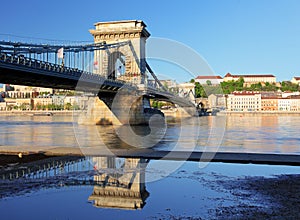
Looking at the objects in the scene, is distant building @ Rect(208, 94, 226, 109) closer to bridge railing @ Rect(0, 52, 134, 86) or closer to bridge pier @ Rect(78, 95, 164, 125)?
bridge pier @ Rect(78, 95, 164, 125)

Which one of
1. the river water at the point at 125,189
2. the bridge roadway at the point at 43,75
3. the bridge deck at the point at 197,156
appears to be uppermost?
the bridge roadway at the point at 43,75

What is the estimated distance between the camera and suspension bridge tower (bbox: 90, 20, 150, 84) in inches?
1628

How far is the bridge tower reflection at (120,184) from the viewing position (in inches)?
280

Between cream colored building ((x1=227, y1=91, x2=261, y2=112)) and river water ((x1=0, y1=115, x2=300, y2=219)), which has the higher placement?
cream colored building ((x1=227, y1=91, x2=261, y2=112))

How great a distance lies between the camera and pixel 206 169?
10.6 m

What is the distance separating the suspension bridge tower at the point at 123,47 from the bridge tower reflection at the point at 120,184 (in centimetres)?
2940

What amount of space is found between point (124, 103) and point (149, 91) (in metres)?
2.83

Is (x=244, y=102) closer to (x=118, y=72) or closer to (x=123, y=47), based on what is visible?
(x=118, y=72)

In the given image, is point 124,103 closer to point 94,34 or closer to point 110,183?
point 94,34

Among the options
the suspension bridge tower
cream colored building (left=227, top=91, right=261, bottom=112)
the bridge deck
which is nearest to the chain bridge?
the suspension bridge tower

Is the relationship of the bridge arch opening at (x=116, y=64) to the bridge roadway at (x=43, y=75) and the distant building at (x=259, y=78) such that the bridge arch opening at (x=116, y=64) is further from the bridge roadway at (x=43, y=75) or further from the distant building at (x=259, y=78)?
the distant building at (x=259, y=78)

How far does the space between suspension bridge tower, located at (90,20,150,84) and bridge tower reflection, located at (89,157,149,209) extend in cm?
2940

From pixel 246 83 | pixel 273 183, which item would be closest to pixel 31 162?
pixel 273 183

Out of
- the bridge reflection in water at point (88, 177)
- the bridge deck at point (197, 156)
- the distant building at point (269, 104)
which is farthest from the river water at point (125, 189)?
the distant building at point (269, 104)
